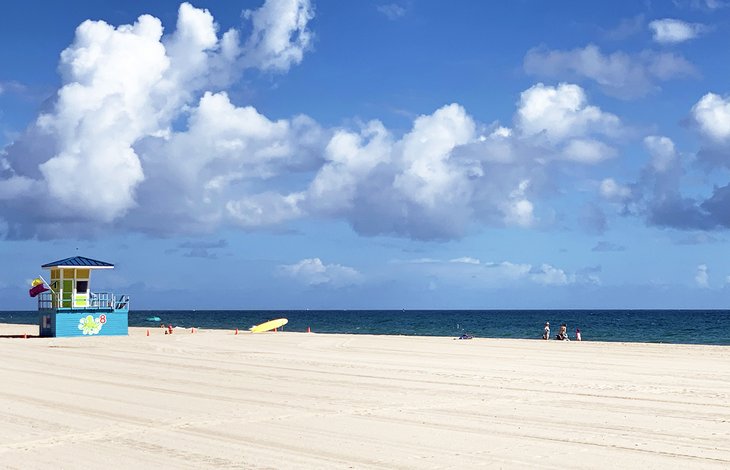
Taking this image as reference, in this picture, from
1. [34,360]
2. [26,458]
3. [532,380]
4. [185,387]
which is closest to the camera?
[26,458]

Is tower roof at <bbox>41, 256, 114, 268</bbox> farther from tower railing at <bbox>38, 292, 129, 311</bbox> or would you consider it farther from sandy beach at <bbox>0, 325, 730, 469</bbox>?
sandy beach at <bbox>0, 325, 730, 469</bbox>

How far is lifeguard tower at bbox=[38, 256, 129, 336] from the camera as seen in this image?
4494cm

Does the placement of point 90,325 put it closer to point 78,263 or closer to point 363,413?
point 78,263

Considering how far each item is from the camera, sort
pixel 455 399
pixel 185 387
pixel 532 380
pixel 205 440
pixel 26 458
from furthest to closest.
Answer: pixel 532 380, pixel 185 387, pixel 455 399, pixel 205 440, pixel 26 458

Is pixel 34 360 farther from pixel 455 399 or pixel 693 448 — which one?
pixel 693 448

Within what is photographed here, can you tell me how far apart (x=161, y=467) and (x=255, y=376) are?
1234 cm

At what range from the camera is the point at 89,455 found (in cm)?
1126

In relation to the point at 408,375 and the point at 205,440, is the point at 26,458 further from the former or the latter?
the point at 408,375

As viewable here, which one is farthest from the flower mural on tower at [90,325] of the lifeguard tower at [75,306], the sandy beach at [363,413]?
the sandy beach at [363,413]

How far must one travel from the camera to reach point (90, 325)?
45.8m

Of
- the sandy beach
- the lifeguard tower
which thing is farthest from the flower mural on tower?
the sandy beach

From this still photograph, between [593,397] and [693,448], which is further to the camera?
[593,397]

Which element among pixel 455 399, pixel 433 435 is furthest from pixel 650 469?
pixel 455 399

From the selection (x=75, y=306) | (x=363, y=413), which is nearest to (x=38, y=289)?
(x=75, y=306)
